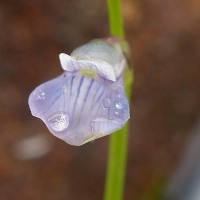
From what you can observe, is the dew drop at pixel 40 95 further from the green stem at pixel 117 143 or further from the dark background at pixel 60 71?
the dark background at pixel 60 71

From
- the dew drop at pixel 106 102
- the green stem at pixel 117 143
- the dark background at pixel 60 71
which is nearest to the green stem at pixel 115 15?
the green stem at pixel 117 143

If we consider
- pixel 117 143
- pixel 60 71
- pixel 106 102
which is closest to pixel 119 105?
pixel 106 102

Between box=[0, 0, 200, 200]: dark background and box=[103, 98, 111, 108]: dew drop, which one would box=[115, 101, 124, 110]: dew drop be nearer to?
box=[103, 98, 111, 108]: dew drop

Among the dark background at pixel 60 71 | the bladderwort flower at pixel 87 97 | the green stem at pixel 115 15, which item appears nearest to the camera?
the bladderwort flower at pixel 87 97

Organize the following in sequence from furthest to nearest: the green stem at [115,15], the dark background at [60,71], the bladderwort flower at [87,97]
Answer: the dark background at [60,71] → the green stem at [115,15] → the bladderwort flower at [87,97]

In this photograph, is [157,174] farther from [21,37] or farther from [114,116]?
[114,116]

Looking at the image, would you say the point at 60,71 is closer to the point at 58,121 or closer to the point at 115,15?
the point at 115,15

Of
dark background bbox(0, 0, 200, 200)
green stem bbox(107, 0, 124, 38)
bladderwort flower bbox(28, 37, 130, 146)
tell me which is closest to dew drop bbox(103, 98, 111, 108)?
bladderwort flower bbox(28, 37, 130, 146)

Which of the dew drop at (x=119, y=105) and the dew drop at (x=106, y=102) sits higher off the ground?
the dew drop at (x=106, y=102)
